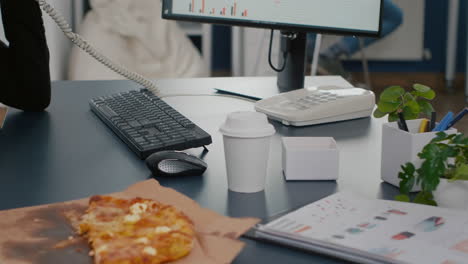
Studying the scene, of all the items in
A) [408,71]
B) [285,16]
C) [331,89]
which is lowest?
[408,71]

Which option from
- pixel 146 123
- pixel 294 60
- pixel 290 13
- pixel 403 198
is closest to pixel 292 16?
pixel 290 13

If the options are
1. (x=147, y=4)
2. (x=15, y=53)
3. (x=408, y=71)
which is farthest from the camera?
(x=408, y=71)

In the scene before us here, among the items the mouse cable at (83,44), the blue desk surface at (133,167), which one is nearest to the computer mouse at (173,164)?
the blue desk surface at (133,167)

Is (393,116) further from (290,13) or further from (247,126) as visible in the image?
(290,13)

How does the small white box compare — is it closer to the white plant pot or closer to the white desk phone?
the white plant pot

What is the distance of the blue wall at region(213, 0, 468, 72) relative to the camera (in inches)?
191

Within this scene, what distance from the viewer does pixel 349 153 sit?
99 cm

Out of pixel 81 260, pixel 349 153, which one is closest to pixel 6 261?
pixel 81 260

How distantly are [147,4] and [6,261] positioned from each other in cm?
286

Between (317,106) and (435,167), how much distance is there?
48cm

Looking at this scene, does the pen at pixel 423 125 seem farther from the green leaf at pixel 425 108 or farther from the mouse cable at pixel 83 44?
the mouse cable at pixel 83 44

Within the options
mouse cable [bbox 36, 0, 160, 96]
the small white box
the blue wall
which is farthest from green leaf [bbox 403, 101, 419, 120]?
the blue wall

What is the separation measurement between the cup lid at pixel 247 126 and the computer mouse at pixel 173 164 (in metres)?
0.11

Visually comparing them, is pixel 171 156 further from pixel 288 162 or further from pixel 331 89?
pixel 331 89
